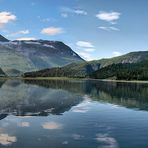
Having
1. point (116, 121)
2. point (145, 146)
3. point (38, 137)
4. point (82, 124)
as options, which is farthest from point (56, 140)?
point (116, 121)

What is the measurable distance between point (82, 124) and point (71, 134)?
8.88 meters

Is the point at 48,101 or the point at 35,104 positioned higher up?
the point at 48,101

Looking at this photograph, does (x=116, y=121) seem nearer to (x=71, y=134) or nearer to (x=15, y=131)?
(x=71, y=134)

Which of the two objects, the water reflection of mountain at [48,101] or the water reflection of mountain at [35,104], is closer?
the water reflection of mountain at [35,104]

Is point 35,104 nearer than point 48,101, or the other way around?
point 35,104

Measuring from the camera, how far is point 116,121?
5397cm

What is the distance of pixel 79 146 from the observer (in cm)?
3462

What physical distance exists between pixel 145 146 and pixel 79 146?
22.2 feet

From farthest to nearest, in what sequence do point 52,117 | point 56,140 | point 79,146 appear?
point 52,117 → point 56,140 → point 79,146

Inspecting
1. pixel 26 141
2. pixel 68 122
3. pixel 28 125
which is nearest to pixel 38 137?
pixel 26 141

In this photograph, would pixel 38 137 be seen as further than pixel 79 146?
Yes

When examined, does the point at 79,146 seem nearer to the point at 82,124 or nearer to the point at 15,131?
the point at 15,131

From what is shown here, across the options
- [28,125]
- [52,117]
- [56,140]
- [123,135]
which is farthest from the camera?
[52,117]

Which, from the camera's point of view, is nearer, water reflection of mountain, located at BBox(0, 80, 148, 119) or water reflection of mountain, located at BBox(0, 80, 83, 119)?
water reflection of mountain, located at BBox(0, 80, 83, 119)
